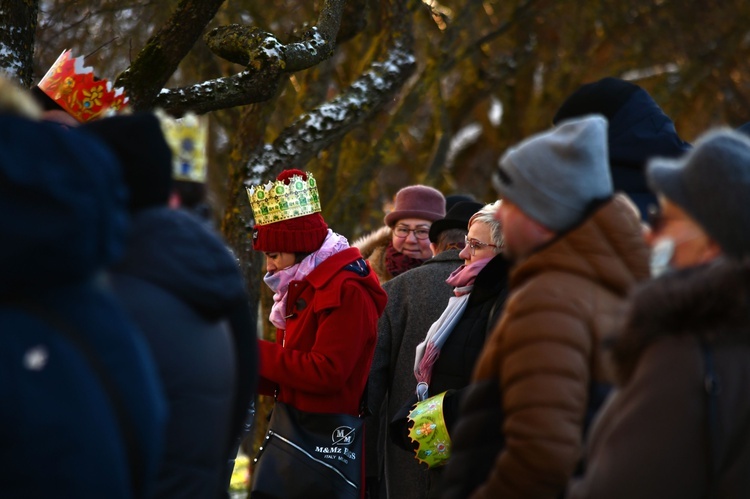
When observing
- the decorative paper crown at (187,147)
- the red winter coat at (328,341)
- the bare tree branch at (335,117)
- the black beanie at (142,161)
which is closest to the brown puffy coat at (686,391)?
the black beanie at (142,161)

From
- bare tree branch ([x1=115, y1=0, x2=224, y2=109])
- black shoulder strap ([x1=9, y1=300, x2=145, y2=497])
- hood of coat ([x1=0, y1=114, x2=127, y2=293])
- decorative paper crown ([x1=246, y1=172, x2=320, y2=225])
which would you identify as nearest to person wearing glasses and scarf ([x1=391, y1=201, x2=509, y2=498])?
decorative paper crown ([x1=246, y1=172, x2=320, y2=225])

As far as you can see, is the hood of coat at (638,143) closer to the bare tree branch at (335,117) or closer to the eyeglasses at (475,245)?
the eyeglasses at (475,245)

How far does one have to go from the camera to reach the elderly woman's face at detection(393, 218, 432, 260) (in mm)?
6918

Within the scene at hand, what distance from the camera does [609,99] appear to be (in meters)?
4.33

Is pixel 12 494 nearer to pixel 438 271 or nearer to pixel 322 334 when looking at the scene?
pixel 322 334

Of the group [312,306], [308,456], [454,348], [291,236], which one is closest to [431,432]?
[454,348]

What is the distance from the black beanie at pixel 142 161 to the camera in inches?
116

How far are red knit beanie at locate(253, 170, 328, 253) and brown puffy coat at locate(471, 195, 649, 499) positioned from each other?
213 centimetres

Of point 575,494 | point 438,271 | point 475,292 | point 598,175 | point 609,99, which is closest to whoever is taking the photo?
point 575,494

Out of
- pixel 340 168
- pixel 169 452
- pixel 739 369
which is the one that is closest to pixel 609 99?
pixel 739 369

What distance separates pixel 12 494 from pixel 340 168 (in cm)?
923

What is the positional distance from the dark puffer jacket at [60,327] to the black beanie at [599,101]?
227cm

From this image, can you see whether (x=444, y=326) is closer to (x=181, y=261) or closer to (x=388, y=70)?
→ (x=181, y=261)

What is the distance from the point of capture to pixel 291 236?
5301 mm
